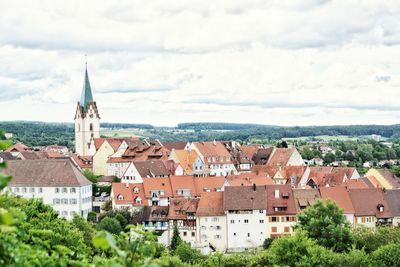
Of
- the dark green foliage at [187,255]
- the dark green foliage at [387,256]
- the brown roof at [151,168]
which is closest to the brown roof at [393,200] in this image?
the dark green foliage at [187,255]

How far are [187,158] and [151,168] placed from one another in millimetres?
15100

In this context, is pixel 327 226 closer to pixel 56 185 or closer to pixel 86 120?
pixel 56 185

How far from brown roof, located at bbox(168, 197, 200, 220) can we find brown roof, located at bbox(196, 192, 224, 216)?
725mm

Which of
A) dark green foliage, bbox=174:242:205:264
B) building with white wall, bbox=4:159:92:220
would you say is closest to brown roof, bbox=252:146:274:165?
building with white wall, bbox=4:159:92:220

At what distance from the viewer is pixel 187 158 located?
10756 centimetres

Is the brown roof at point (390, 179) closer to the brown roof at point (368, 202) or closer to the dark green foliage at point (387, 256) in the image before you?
the brown roof at point (368, 202)

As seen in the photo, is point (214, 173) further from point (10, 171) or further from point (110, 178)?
point (10, 171)

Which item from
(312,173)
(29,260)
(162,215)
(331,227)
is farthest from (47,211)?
(312,173)

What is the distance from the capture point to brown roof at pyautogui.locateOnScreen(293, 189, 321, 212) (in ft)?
230

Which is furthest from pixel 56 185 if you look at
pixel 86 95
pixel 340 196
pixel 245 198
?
pixel 86 95

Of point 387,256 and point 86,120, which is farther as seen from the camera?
point 86,120

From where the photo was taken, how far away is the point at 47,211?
146 ft

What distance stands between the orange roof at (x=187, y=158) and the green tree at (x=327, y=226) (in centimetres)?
4791

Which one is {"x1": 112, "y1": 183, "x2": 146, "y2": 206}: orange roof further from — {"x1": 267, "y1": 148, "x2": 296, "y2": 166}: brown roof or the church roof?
the church roof
